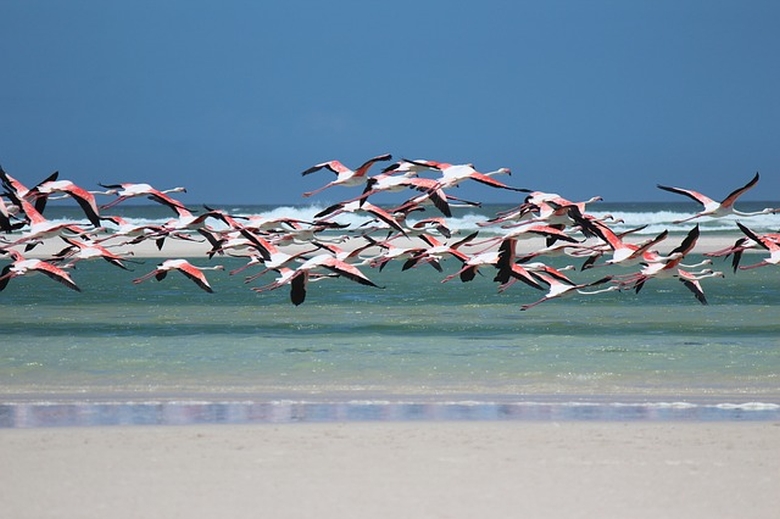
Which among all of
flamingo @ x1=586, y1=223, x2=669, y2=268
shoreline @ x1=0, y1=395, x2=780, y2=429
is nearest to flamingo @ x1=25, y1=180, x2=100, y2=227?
shoreline @ x1=0, y1=395, x2=780, y2=429

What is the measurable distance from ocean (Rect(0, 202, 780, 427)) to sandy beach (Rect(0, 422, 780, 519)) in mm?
816

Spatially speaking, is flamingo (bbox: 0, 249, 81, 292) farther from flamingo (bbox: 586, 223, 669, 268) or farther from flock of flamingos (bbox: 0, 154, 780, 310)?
flamingo (bbox: 586, 223, 669, 268)

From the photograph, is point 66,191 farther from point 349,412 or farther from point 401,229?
point 349,412

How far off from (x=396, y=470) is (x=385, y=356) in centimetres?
749

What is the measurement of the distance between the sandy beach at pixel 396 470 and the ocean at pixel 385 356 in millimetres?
816

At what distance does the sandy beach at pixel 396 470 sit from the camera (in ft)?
28.9

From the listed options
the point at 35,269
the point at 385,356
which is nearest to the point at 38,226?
the point at 35,269

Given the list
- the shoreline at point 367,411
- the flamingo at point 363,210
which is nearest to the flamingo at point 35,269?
the flamingo at point 363,210

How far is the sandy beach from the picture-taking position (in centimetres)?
882

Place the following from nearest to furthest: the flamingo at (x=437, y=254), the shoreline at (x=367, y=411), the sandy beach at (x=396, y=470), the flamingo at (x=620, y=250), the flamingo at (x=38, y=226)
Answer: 1. the sandy beach at (x=396, y=470)
2. the shoreline at (x=367, y=411)
3. the flamingo at (x=620, y=250)
4. the flamingo at (x=38, y=226)
5. the flamingo at (x=437, y=254)

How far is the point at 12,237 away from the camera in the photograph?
62000 millimetres

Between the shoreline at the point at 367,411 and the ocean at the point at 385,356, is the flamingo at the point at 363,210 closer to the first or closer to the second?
the ocean at the point at 385,356

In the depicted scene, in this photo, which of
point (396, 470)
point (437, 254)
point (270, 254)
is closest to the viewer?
point (396, 470)

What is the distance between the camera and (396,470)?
994 cm
